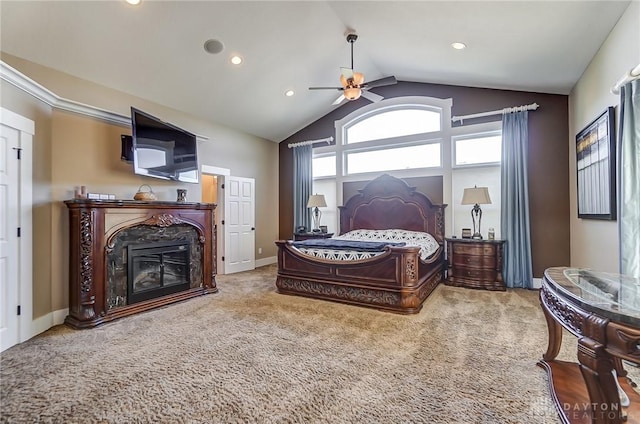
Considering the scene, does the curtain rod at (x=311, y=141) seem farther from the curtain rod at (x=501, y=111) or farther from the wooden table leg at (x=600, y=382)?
the wooden table leg at (x=600, y=382)

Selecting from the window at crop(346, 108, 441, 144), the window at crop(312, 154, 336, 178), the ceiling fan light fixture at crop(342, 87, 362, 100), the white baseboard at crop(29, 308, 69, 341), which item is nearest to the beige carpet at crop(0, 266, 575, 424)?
the white baseboard at crop(29, 308, 69, 341)

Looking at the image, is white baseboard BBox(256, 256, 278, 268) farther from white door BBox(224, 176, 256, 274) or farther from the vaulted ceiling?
the vaulted ceiling

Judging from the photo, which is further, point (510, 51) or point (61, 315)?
point (510, 51)

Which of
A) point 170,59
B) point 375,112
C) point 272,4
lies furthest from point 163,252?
point 375,112

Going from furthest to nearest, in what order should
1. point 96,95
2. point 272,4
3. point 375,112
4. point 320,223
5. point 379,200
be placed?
point 320,223, point 375,112, point 379,200, point 96,95, point 272,4

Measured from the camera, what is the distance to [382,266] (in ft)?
12.3

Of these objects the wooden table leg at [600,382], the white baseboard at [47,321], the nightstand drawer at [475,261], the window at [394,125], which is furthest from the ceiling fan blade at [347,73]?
the white baseboard at [47,321]

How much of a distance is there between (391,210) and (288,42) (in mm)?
3344

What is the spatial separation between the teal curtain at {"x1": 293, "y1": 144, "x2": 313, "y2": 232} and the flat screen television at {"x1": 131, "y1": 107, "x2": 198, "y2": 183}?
2.48m

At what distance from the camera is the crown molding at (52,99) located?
270 cm

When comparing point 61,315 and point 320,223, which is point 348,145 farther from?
point 61,315

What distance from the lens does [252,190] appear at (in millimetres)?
6625

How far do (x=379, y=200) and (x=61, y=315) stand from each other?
4981 mm

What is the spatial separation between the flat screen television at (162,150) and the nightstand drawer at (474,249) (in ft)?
14.7
